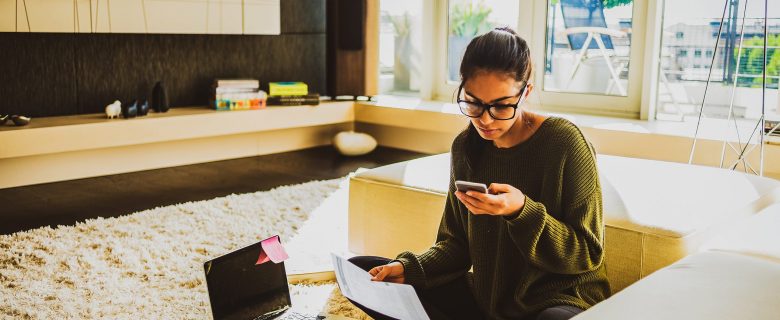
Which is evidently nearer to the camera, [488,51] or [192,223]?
[488,51]

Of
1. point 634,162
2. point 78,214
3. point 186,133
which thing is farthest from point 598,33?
point 78,214

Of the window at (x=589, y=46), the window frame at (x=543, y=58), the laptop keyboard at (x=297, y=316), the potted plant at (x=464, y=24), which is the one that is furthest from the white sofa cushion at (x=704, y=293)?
the potted plant at (x=464, y=24)

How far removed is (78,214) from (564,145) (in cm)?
283

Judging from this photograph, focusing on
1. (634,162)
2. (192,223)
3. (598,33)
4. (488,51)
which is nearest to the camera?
(488,51)

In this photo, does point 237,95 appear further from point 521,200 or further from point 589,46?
point 521,200

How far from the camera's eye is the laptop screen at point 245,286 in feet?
5.25

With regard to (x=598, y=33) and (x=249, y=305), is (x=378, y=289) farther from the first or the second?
(x=598, y=33)

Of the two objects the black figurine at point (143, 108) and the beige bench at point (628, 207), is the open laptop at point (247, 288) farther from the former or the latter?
the black figurine at point (143, 108)

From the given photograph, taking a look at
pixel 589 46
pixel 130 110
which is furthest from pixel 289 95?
pixel 589 46

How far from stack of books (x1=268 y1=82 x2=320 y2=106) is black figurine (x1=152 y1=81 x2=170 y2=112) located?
2.74ft

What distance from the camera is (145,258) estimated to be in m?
2.88

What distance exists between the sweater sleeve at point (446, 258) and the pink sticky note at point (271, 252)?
0.28 meters

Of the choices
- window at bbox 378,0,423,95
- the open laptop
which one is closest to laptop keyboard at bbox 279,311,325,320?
the open laptop

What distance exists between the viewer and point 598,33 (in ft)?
16.4
